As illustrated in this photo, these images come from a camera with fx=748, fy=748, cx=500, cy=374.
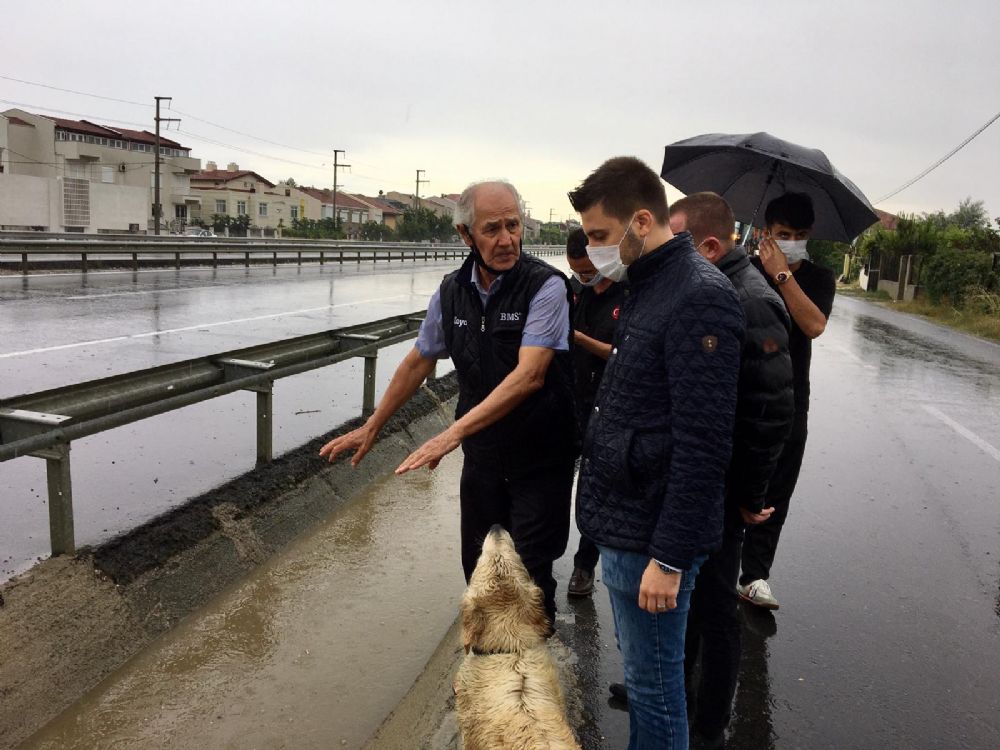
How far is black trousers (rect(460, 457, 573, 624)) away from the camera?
2955mm

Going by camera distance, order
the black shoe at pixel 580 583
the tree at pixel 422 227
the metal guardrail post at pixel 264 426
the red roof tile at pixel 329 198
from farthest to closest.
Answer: the red roof tile at pixel 329 198, the tree at pixel 422 227, the metal guardrail post at pixel 264 426, the black shoe at pixel 580 583

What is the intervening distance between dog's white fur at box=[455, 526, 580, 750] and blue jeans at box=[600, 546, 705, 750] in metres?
0.26

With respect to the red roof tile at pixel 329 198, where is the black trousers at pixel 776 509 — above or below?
below

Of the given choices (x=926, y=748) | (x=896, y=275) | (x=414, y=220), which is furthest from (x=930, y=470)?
(x=414, y=220)

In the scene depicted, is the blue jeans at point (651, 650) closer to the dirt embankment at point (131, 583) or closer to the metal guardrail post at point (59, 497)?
the dirt embankment at point (131, 583)

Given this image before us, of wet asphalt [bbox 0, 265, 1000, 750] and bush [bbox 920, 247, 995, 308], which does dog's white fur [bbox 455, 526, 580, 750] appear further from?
bush [bbox 920, 247, 995, 308]

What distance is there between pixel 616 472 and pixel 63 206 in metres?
60.4

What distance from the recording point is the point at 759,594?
4.06 meters

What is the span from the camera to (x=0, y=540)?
4012 millimetres

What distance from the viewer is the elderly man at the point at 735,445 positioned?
7.87 ft

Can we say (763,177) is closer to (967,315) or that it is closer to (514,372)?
(514,372)

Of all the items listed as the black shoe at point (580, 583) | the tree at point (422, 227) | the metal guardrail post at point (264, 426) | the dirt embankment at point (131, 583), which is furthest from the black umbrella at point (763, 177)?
the tree at point (422, 227)

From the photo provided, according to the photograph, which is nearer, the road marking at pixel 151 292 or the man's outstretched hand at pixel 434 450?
the man's outstretched hand at pixel 434 450

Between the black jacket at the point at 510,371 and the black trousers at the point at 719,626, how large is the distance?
703mm
